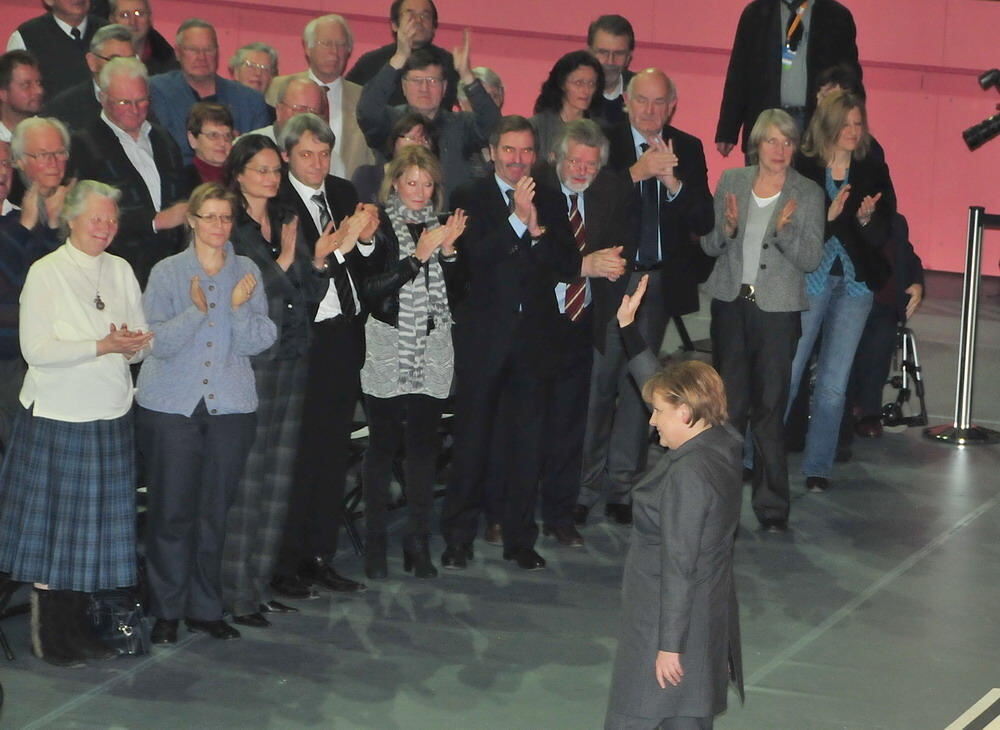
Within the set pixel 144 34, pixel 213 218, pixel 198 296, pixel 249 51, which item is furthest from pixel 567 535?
pixel 144 34

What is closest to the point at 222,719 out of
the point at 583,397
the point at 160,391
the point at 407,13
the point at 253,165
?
the point at 160,391

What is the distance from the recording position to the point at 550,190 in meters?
6.76

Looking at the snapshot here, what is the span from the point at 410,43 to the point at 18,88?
189 cm

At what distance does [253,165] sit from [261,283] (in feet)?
1.37

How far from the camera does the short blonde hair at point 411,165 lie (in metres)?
6.27

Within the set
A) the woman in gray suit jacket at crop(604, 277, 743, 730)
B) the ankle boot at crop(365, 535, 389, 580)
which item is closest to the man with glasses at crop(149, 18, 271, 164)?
the ankle boot at crop(365, 535, 389, 580)

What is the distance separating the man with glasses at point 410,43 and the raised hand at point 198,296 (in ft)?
6.98

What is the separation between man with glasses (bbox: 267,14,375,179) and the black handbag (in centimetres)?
258

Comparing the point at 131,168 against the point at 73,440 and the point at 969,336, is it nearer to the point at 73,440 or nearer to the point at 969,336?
the point at 73,440

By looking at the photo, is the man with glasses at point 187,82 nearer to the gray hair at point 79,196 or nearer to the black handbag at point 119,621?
the gray hair at point 79,196

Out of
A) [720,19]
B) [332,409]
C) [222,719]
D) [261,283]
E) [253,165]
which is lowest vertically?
[222,719]

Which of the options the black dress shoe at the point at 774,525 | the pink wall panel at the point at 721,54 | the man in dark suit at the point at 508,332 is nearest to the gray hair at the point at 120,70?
the man in dark suit at the point at 508,332

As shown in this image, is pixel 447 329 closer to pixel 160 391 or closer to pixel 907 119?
pixel 160 391

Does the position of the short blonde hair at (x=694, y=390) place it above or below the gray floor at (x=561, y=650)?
above
